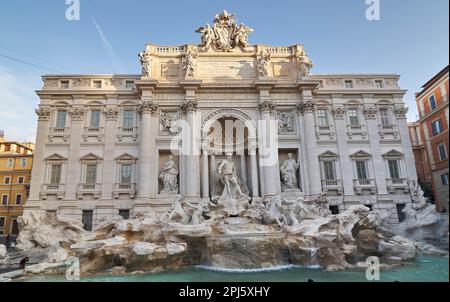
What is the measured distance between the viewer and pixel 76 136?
20.2m

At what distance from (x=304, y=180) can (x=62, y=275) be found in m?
15.3

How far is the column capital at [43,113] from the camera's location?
20.3 m

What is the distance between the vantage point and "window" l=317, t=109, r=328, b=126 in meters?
21.6

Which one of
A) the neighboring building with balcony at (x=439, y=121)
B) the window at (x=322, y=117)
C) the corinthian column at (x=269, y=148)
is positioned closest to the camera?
the neighboring building with balcony at (x=439, y=121)

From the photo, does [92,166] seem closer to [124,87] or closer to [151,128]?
[151,128]

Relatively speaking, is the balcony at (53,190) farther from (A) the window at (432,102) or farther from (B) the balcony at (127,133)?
(A) the window at (432,102)

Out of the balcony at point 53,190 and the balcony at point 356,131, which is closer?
the balcony at point 53,190

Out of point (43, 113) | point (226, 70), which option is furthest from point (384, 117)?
point (43, 113)

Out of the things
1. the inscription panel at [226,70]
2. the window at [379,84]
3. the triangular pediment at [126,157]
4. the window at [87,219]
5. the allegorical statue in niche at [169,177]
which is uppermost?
the inscription panel at [226,70]

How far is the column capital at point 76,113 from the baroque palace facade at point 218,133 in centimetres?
7

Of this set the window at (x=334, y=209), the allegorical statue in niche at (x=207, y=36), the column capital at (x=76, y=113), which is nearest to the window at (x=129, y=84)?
the column capital at (x=76, y=113)

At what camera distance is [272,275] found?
34.0ft

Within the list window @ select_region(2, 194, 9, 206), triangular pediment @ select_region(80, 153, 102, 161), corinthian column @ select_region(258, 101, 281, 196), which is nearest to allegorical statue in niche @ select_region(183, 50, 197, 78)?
corinthian column @ select_region(258, 101, 281, 196)

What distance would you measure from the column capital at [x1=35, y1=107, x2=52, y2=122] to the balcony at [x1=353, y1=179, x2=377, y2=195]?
75.6 ft
